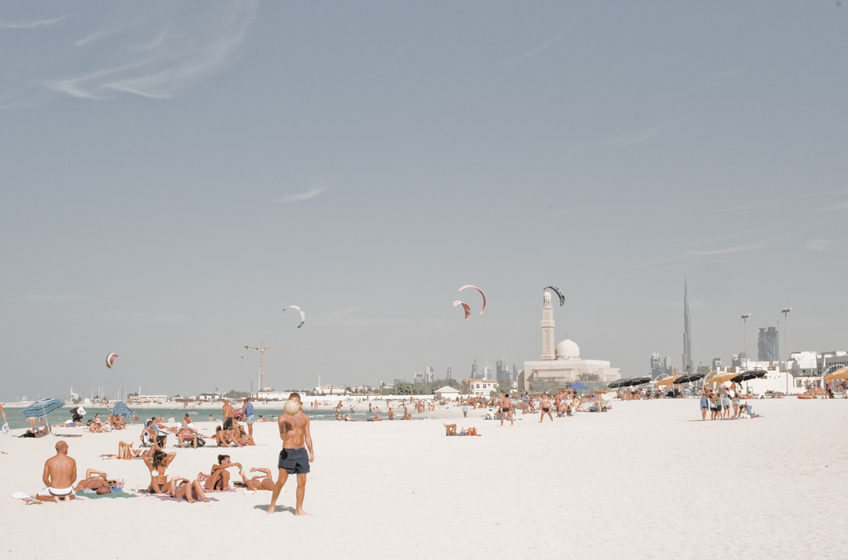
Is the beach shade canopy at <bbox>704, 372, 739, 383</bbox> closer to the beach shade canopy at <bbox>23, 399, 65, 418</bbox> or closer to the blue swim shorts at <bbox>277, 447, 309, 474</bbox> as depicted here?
the beach shade canopy at <bbox>23, 399, 65, 418</bbox>

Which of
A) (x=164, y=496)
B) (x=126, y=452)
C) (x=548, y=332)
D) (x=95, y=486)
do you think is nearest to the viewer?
(x=164, y=496)

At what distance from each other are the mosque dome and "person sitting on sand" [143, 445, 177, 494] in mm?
88459

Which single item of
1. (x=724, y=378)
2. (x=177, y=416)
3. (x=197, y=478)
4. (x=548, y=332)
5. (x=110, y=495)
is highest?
(x=548, y=332)

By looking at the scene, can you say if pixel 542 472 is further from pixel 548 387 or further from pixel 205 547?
pixel 548 387

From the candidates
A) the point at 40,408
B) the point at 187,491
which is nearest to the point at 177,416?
the point at 40,408

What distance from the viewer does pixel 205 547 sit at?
7250 millimetres

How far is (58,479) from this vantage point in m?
9.88

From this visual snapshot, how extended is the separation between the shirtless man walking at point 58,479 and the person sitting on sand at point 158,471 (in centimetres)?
107

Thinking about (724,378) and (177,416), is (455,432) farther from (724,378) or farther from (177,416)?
(177,416)

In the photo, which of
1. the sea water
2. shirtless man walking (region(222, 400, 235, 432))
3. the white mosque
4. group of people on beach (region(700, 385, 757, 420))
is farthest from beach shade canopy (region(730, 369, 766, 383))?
the white mosque

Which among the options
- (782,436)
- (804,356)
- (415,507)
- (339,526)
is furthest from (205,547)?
(804,356)

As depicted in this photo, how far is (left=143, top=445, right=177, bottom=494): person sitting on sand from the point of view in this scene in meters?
10.4

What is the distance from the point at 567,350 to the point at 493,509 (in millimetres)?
90036

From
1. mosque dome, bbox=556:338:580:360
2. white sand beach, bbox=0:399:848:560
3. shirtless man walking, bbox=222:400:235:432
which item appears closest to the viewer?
white sand beach, bbox=0:399:848:560
